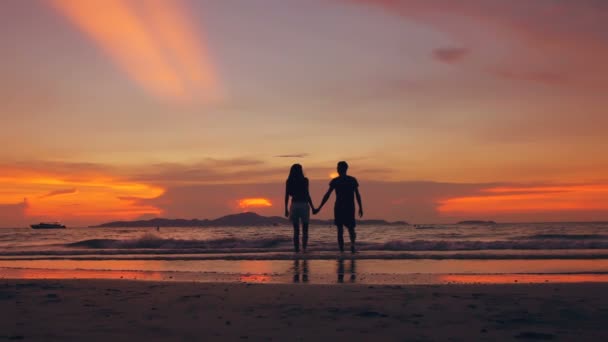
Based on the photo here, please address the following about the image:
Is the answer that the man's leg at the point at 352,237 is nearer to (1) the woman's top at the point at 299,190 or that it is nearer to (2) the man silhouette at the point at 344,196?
(2) the man silhouette at the point at 344,196

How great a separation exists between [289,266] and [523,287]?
5320 millimetres

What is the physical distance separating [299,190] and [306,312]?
361 inches

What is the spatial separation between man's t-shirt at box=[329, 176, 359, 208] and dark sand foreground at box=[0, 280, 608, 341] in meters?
7.44

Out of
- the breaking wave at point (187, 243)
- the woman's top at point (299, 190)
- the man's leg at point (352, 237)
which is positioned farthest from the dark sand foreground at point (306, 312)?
the breaking wave at point (187, 243)

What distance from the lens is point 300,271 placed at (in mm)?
10203

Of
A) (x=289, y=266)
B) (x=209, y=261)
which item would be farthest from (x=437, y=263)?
A: (x=209, y=261)

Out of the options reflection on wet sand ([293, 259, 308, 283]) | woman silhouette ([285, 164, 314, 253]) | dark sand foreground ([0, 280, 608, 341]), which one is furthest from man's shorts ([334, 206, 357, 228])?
dark sand foreground ([0, 280, 608, 341])

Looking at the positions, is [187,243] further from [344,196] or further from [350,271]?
[350,271]

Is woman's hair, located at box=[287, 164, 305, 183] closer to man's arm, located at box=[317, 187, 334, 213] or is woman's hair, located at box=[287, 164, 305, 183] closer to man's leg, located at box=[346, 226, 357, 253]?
man's arm, located at box=[317, 187, 334, 213]

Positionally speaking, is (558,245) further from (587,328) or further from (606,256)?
(587,328)

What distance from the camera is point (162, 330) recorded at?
465 centimetres

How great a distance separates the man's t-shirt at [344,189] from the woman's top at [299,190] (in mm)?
771

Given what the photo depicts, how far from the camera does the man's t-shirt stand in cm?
1470

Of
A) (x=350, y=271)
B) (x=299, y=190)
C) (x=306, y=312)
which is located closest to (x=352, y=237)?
(x=299, y=190)
